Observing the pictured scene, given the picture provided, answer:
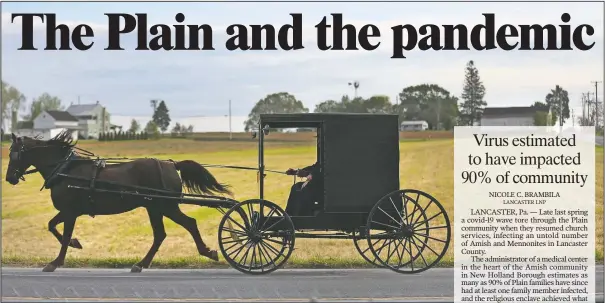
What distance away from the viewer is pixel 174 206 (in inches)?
516

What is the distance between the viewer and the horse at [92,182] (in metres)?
12.9

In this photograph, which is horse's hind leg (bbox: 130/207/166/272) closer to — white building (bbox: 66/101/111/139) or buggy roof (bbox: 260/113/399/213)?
buggy roof (bbox: 260/113/399/213)

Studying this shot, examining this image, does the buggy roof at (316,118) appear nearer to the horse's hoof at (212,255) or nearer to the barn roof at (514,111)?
the horse's hoof at (212,255)

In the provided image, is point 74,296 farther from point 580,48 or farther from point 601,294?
point 580,48

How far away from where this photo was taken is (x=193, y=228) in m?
12.9

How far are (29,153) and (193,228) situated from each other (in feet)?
10.2

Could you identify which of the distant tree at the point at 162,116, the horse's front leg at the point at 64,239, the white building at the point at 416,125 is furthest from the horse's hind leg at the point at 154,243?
the white building at the point at 416,125

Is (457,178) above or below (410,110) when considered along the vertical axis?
below

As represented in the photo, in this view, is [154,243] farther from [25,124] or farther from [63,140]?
[25,124]

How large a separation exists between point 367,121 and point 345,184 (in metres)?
1.09

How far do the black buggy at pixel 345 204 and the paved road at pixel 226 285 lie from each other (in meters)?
0.48

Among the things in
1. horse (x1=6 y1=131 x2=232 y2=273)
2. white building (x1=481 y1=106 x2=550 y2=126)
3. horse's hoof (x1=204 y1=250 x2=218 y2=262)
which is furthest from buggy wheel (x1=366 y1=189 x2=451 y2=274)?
white building (x1=481 y1=106 x2=550 y2=126)

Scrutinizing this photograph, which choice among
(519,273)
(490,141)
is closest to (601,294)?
(519,273)

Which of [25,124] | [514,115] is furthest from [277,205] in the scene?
[25,124]
